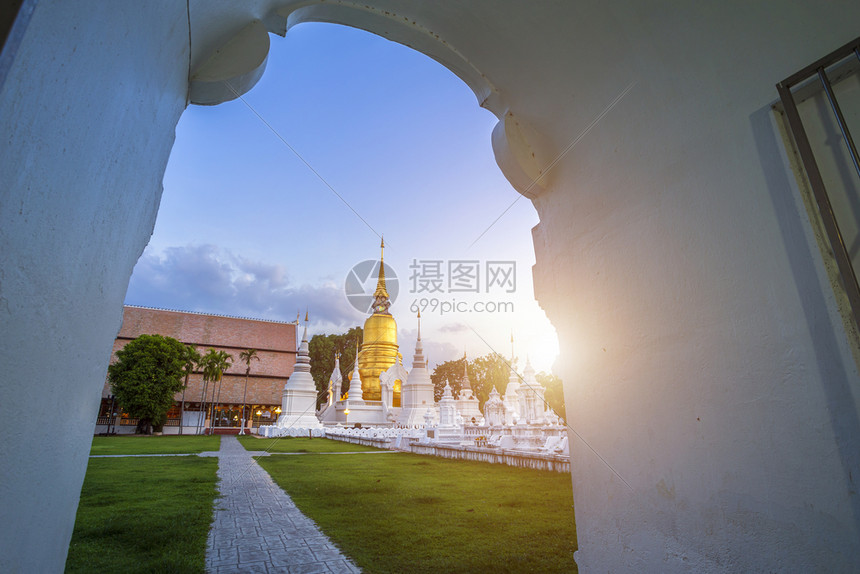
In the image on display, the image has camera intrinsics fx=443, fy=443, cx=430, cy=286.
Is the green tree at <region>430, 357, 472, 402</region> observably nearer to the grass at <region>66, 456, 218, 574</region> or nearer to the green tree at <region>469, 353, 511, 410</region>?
the green tree at <region>469, 353, 511, 410</region>

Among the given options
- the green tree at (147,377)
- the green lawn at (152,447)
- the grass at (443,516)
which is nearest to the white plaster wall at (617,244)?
the grass at (443,516)

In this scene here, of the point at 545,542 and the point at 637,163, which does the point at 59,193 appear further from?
the point at 545,542

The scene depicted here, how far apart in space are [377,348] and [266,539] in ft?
109

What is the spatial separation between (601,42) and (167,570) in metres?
4.80

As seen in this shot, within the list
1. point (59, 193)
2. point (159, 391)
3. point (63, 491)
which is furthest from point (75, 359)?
point (159, 391)

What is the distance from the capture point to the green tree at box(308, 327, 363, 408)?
150 ft

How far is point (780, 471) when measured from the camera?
176 cm

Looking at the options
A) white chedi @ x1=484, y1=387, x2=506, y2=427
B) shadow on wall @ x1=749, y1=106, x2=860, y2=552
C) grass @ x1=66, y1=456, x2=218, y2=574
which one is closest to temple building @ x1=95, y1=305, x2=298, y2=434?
white chedi @ x1=484, y1=387, x2=506, y2=427

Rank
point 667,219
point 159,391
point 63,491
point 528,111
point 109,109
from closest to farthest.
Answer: point 109,109
point 63,491
point 667,219
point 528,111
point 159,391

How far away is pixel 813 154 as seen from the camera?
1770 mm

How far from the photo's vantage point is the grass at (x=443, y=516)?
3766 millimetres

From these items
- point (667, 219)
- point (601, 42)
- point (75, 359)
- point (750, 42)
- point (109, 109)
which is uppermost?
point (601, 42)

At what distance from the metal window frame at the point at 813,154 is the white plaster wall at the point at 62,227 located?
2352mm

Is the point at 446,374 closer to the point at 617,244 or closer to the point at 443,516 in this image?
the point at 443,516
